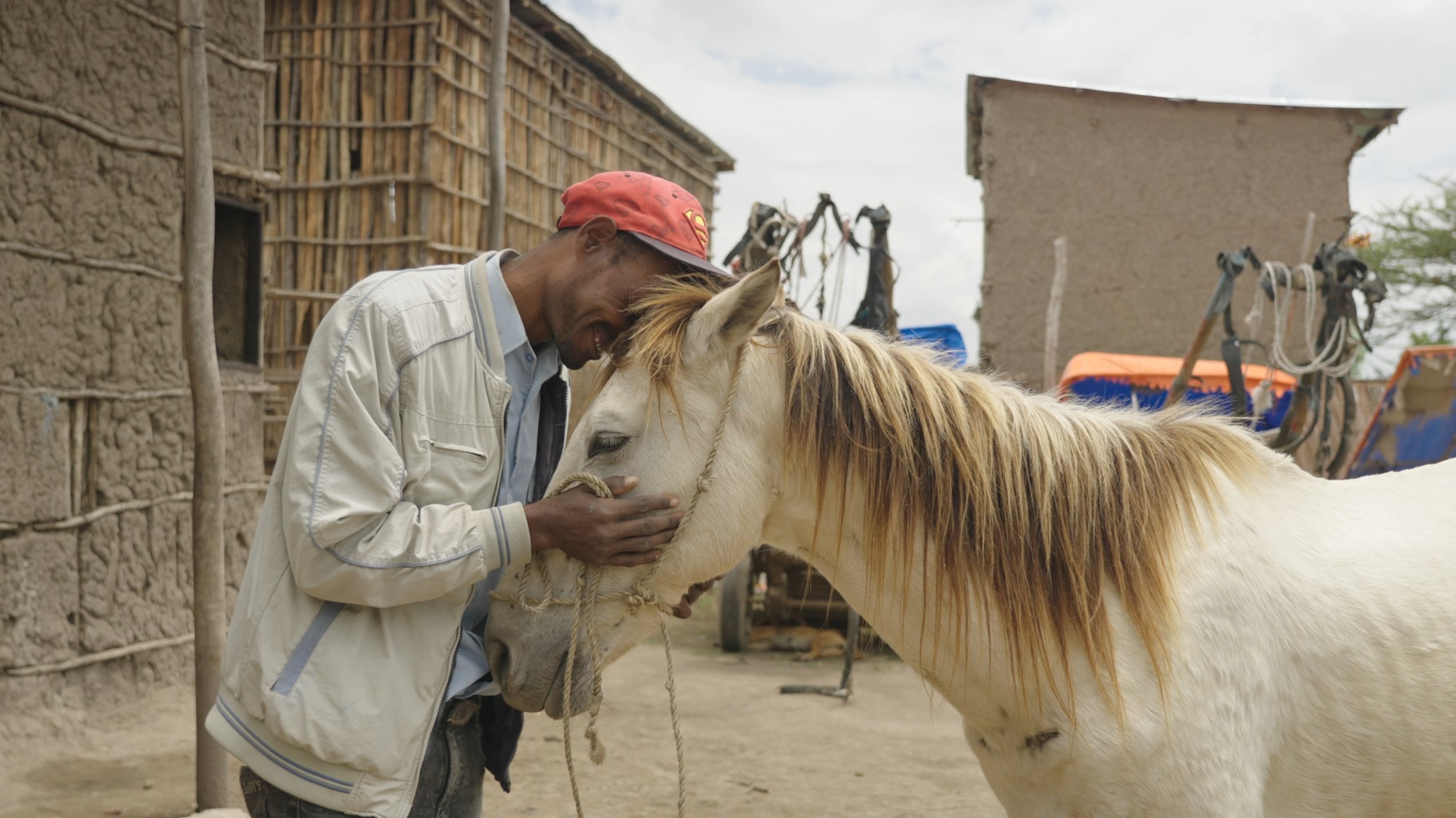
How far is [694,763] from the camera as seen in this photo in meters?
4.82

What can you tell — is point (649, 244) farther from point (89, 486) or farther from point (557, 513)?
point (89, 486)

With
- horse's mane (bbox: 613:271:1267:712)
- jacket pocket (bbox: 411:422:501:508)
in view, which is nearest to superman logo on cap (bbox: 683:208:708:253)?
horse's mane (bbox: 613:271:1267:712)

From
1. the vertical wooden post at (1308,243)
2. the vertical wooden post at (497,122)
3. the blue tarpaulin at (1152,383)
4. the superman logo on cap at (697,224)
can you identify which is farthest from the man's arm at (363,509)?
the vertical wooden post at (1308,243)

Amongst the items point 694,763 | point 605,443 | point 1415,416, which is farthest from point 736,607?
point 605,443

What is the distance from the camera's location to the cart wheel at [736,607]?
7129 millimetres

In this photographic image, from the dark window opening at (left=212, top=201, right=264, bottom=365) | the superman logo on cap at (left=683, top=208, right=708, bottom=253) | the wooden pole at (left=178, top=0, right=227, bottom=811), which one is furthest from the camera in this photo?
the dark window opening at (left=212, top=201, right=264, bottom=365)

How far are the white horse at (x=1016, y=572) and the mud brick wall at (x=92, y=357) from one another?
136 inches

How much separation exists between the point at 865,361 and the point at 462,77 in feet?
26.8

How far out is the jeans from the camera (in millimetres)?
1560

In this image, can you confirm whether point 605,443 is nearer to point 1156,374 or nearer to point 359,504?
point 359,504

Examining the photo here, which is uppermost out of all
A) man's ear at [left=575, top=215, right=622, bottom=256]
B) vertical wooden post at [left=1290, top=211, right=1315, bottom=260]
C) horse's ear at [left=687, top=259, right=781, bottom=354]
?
vertical wooden post at [left=1290, top=211, right=1315, bottom=260]

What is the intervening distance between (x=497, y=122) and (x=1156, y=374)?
15.3 feet

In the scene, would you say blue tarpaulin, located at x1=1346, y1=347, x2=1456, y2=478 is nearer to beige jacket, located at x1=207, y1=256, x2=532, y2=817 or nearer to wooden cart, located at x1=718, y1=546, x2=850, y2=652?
wooden cart, located at x1=718, y1=546, x2=850, y2=652

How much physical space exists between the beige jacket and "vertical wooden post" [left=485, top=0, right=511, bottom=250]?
14.7 ft
